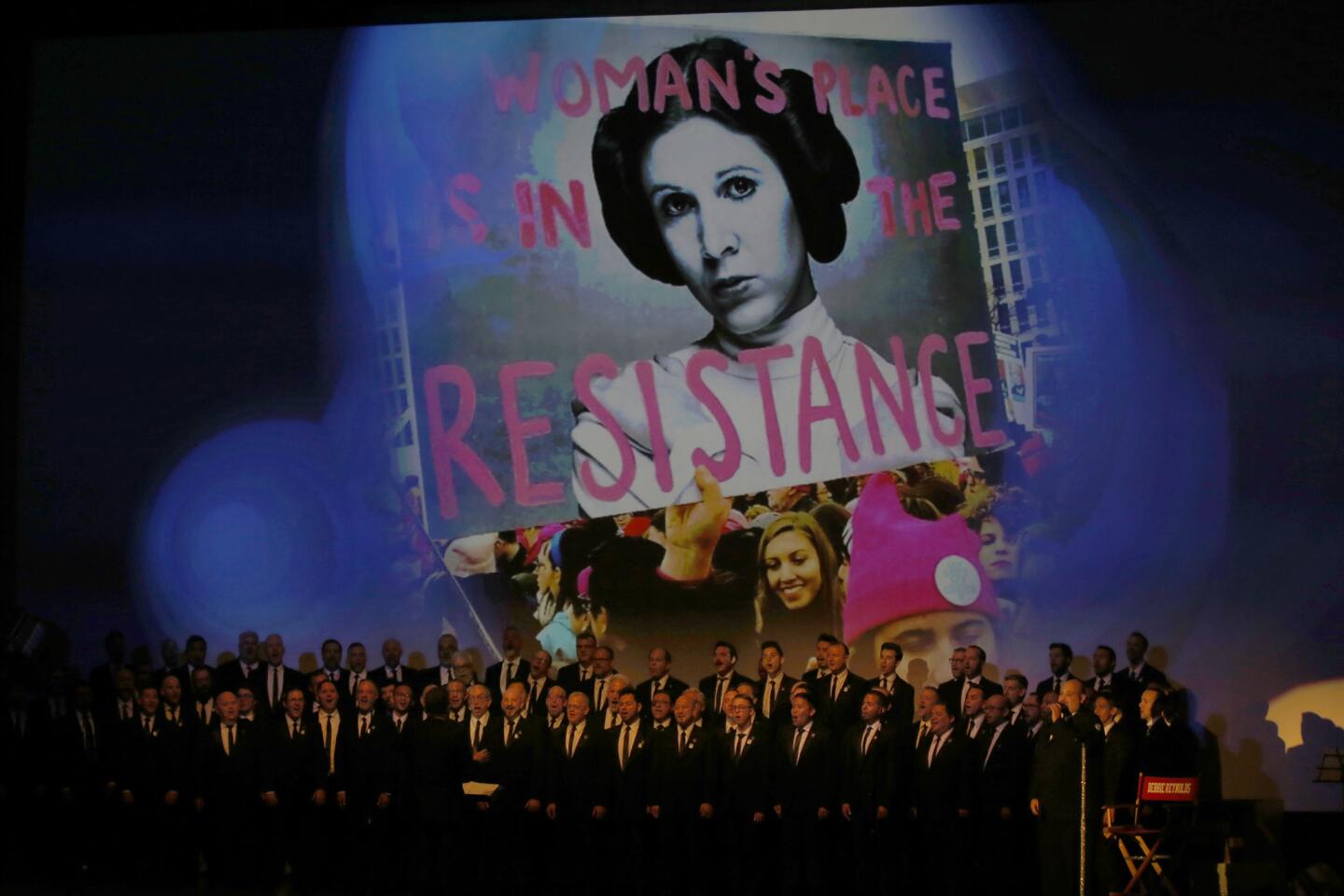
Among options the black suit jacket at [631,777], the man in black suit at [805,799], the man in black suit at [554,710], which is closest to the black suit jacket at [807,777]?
the man in black suit at [805,799]

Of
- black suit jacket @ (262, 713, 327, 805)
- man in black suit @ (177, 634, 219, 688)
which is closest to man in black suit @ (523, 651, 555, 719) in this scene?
black suit jacket @ (262, 713, 327, 805)

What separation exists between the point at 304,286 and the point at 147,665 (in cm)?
246

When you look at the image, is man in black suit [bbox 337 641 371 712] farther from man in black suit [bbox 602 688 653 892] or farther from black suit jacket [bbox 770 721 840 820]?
black suit jacket [bbox 770 721 840 820]

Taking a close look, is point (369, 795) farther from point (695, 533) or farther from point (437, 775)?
point (695, 533)

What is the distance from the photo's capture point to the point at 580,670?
9.74 metres

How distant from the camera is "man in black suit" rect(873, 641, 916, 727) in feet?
29.7

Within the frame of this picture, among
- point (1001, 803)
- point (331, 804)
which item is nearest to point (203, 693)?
point (331, 804)

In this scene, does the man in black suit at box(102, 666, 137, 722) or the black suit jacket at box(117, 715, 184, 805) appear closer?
the black suit jacket at box(117, 715, 184, 805)

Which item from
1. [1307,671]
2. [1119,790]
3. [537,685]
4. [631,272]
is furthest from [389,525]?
[1307,671]

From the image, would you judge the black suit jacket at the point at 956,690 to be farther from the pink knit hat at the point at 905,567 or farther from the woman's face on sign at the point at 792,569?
the woman's face on sign at the point at 792,569

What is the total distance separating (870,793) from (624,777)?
1.24 m

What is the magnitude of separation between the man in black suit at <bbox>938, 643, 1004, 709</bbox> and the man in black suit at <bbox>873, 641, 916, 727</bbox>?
7.1 inches

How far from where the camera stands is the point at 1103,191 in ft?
33.6

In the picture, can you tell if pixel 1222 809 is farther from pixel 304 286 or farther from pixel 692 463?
pixel 304 286
